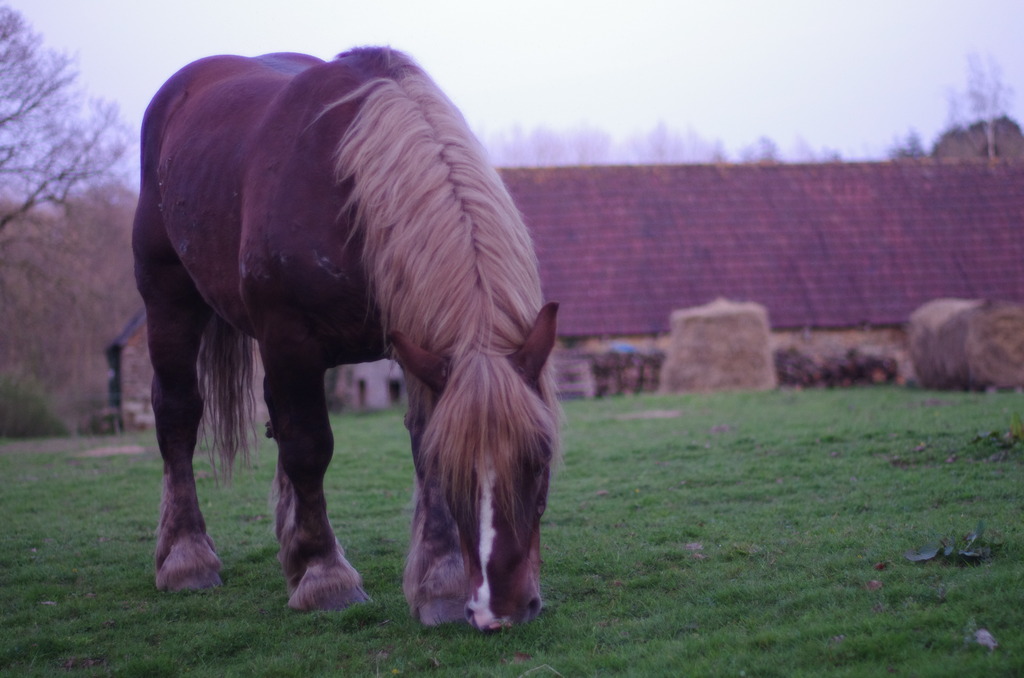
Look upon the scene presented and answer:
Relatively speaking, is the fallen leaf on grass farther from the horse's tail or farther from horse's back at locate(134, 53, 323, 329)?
the horse's tail

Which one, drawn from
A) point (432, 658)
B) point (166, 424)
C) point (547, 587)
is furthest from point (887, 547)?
point (166, 424)

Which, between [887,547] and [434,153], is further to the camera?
[887,547]

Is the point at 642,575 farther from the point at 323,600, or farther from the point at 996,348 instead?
the point at 996,348

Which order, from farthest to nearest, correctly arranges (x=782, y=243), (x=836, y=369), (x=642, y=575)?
(x=782, y=243), (x=836, y=369), (x=642, y=575)

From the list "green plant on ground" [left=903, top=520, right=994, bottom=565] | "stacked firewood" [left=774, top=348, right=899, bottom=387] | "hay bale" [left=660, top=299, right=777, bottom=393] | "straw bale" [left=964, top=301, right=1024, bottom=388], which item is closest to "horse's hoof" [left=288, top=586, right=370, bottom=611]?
"green plant on ground" [left=903, top=520, right=994, bottom=565]

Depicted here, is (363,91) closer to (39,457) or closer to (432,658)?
(432,658)

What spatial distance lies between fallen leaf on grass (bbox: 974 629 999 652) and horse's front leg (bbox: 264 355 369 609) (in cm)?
245

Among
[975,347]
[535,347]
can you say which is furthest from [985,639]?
[975,347]

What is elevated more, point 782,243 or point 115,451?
point 782,243

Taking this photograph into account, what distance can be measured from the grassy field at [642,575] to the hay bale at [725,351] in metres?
8.47

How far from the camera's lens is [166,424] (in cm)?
499

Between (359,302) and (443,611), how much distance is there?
1.29 metres

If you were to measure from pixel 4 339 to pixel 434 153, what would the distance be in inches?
651

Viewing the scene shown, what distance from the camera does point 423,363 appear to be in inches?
Result: 121
